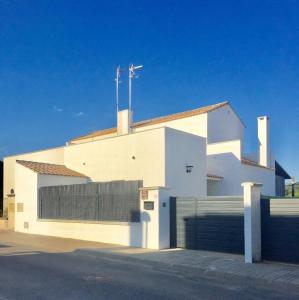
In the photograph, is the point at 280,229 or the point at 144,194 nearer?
the point at 280,229

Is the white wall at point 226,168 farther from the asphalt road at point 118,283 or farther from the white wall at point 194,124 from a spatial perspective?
the asphalt road at point 118,283

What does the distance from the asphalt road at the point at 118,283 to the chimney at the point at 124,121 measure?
14594mm

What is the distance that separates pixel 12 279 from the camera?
8719 mm

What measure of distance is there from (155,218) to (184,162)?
6106 mm

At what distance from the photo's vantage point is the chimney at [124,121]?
83.6ft

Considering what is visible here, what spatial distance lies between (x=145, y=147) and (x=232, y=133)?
40.2 feet

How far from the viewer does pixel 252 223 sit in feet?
36.3

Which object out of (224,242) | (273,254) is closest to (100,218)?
(224,242)

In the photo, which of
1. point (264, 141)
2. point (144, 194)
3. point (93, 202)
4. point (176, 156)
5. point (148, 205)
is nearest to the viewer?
point (148, 205)

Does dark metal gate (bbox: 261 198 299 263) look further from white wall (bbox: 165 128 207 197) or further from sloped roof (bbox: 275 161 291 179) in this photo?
sloped roof (bbox: 275 161 291 179)

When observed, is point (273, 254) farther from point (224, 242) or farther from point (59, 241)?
point (59, 241)

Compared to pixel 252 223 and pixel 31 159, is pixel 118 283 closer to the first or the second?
pixel 252 223

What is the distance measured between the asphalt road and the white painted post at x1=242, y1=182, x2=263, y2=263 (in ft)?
6.11

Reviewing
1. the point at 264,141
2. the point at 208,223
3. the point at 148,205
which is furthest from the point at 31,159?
the point at 208,223
